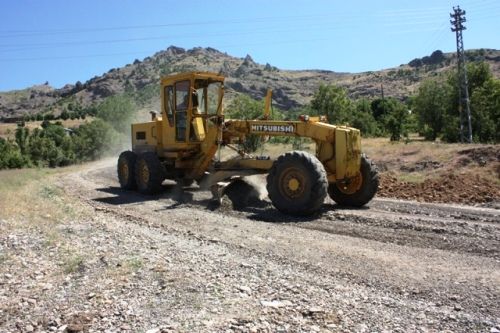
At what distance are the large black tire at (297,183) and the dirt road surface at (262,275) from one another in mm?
357

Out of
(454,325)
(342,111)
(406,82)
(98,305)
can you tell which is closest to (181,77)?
(98,305)

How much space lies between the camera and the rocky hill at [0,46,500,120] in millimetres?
146875

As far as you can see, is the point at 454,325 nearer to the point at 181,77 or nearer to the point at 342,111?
the point at 181,77

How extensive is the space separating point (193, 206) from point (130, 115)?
5126 centimetres

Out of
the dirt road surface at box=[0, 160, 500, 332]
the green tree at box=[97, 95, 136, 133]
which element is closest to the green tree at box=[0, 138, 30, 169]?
the green tree at box=[97, 95, 136, 133]

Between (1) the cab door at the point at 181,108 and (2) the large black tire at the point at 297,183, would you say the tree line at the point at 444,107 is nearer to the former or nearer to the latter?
(1) the cab door at the point at 181,108

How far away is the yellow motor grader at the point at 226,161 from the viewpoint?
10750mm

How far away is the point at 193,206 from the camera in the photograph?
12109mm

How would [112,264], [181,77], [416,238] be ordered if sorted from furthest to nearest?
[181,77]
[416,238]
[112,264]

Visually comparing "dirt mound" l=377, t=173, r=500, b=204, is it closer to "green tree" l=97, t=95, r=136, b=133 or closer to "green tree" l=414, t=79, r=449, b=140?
"green tree" l=414, t=79, r=449, b=140

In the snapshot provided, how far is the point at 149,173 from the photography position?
14.0 meters

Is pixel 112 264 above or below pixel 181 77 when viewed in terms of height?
below

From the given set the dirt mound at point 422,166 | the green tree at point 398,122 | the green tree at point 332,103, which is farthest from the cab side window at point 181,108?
the green tree at point 398,122

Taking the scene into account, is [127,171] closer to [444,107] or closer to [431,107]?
[444,107]
